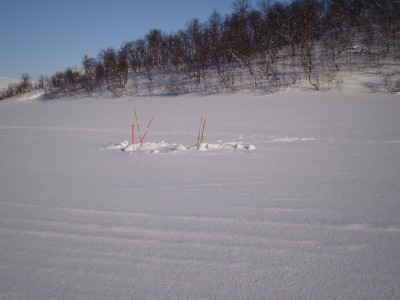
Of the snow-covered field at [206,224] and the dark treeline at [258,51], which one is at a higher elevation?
the dark treeline at [258,51]

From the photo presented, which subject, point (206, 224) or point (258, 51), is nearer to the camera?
point (206, 224)

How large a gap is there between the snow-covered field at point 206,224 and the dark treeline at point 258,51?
1637 cm

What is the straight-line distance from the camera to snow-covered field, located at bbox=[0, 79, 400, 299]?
2098 millimetres

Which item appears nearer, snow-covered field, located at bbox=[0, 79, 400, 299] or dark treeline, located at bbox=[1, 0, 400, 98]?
snow-covered field, located at bbox=[0, 79, 400, 299]

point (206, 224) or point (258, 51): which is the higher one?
point (258, 51)

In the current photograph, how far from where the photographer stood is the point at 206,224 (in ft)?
9.80

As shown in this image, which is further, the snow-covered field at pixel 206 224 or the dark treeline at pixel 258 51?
the dark treeline at pixel 258 51

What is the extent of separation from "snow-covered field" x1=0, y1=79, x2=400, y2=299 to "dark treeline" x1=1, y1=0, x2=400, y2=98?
1637 centimetres

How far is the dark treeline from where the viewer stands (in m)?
22.5

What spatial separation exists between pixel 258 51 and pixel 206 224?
98.1 ft

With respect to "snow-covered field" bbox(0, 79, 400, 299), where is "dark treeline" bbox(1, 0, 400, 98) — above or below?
above

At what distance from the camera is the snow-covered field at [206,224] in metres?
2.10

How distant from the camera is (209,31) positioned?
117 ft

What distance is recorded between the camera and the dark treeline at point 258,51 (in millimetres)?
→ 22547
